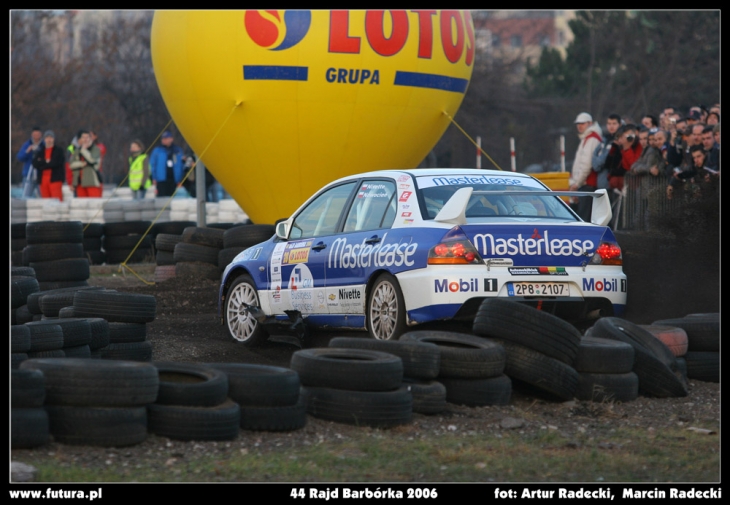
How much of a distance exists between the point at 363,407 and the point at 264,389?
0.66 meters

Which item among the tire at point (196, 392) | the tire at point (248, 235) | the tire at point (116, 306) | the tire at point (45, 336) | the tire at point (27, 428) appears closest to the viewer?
the tire at point (27, 428)

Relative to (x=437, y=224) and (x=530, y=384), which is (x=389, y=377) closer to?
(x=530, y=384)

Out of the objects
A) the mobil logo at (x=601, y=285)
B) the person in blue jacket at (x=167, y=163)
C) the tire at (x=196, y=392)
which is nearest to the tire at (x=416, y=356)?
the tire at (x=196, y=392)

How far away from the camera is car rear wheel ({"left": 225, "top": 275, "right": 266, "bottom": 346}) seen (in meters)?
11.8

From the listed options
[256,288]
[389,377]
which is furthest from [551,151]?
[389,377]

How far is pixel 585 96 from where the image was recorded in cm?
5641

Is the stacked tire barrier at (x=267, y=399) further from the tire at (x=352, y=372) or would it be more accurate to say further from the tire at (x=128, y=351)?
the tire at (x=128, y=351)

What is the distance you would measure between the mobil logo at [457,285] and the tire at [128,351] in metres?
2.66

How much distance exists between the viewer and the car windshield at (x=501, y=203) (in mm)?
10164

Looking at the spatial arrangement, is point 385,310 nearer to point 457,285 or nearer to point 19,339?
point 457,285

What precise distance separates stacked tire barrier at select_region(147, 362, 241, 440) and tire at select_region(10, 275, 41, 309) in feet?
19.5

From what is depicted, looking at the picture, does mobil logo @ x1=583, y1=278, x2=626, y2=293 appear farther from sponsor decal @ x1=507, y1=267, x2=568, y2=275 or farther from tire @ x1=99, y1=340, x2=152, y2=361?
tire @ x1=99, y1=340, x2=152, y2=361

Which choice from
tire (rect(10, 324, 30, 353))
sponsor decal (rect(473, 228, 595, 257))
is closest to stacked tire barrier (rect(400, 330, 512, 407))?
sponsor decal (rect(473, 228, 595, 257))

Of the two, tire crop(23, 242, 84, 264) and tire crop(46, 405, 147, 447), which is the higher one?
tire crop(23, 242, 84, 264)
